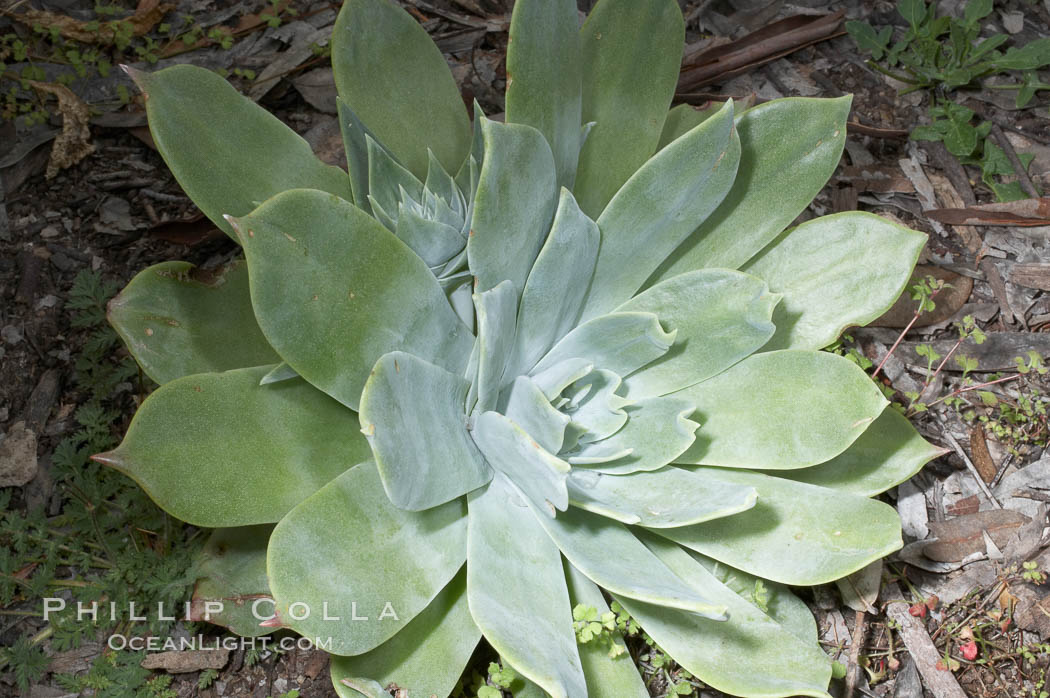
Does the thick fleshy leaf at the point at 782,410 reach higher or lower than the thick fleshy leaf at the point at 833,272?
lower

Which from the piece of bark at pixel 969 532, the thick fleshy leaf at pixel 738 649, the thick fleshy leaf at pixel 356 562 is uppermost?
the thick fleshy leaf at pixel 356 562

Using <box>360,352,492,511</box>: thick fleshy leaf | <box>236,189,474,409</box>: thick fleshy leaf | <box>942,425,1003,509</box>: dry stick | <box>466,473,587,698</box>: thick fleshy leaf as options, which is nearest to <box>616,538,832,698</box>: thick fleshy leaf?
<box>466,473,587,698</box>: thick fleshy leaf

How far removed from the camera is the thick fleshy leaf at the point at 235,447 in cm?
119

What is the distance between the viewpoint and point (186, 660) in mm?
1654

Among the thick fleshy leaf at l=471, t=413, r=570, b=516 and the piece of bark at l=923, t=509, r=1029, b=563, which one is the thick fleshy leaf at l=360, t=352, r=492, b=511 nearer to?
the thick fleshy leaf at l=471, t=413, r=570, b=516

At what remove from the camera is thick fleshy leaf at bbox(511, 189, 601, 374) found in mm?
1402

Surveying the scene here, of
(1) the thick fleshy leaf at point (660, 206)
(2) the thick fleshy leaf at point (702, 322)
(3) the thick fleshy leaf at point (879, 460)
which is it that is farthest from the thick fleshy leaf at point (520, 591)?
(3) the thick fleshy leaf at point (879, 460)

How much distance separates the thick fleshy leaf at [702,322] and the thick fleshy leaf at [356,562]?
52 centimetres

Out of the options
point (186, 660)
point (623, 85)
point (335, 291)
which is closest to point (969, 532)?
point (623, 85)

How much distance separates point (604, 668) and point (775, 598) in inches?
15.4

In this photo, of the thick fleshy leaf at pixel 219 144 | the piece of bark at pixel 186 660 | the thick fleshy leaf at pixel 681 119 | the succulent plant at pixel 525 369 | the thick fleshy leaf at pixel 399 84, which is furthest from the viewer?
the thick fleshy leaf at pixel 681 119

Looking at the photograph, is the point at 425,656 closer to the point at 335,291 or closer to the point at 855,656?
the point at 335,291

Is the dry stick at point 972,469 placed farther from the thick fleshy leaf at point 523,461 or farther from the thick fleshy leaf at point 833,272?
the thick fleshy leaf at point 523,461

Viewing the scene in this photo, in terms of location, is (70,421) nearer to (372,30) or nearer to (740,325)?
(372,30)
